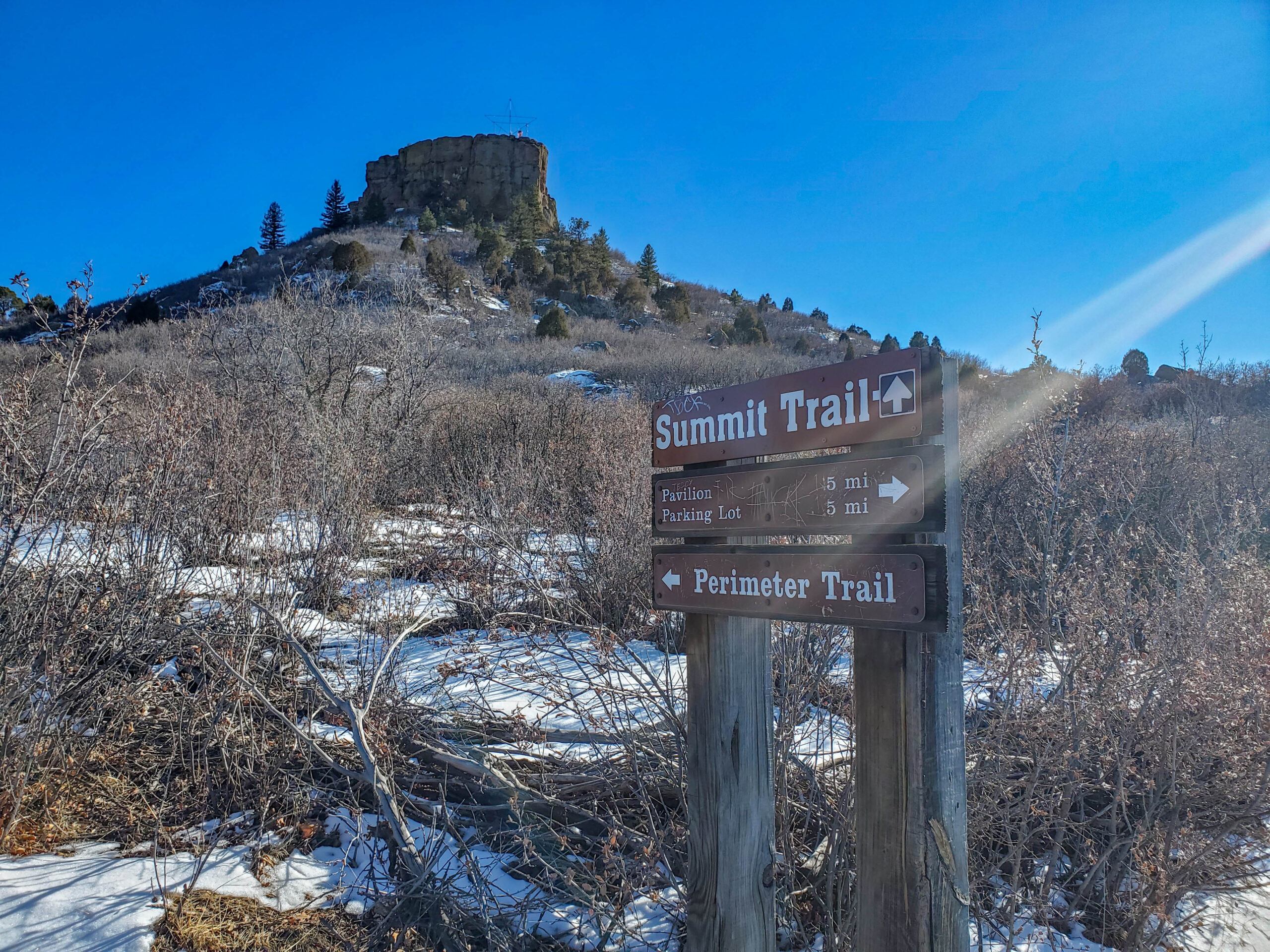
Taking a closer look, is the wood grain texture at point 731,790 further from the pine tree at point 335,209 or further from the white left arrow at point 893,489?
the pine tree at point 335,209

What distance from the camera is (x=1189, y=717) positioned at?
2951 millimetres

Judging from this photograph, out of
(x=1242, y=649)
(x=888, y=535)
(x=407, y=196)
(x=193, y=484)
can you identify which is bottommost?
(x=1242, y=649)

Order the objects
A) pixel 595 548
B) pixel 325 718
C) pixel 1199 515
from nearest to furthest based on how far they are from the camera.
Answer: pixel 325 718 → pixel 1199 515 → pixel 595 548

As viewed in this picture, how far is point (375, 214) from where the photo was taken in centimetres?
5181

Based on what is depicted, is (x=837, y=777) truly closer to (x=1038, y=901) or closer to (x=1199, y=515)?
(x=1038, y=901)

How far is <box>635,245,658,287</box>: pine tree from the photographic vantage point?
44.8 metres

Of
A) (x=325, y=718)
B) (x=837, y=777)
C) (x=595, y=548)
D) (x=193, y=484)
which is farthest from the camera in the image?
(x=595, y=548)

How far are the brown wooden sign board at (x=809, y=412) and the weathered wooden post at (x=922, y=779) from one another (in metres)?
0.06

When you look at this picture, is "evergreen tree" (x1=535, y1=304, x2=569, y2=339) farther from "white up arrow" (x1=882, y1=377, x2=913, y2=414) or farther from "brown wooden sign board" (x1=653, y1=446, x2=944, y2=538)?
"white up arrow" (x1=882, y1=377, x2=913, y2=414)

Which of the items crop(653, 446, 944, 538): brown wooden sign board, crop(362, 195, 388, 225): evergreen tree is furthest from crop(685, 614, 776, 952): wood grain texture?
crop(362, 195, 388, 225): evergreen tree

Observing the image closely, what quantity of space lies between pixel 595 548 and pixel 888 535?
15.1 feet

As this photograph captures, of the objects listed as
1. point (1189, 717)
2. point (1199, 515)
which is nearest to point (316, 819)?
point (1189, 717)

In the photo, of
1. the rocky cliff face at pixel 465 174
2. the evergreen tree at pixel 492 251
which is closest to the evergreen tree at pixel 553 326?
the evergreen tree at pixel 492 251

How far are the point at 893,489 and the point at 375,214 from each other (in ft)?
186
